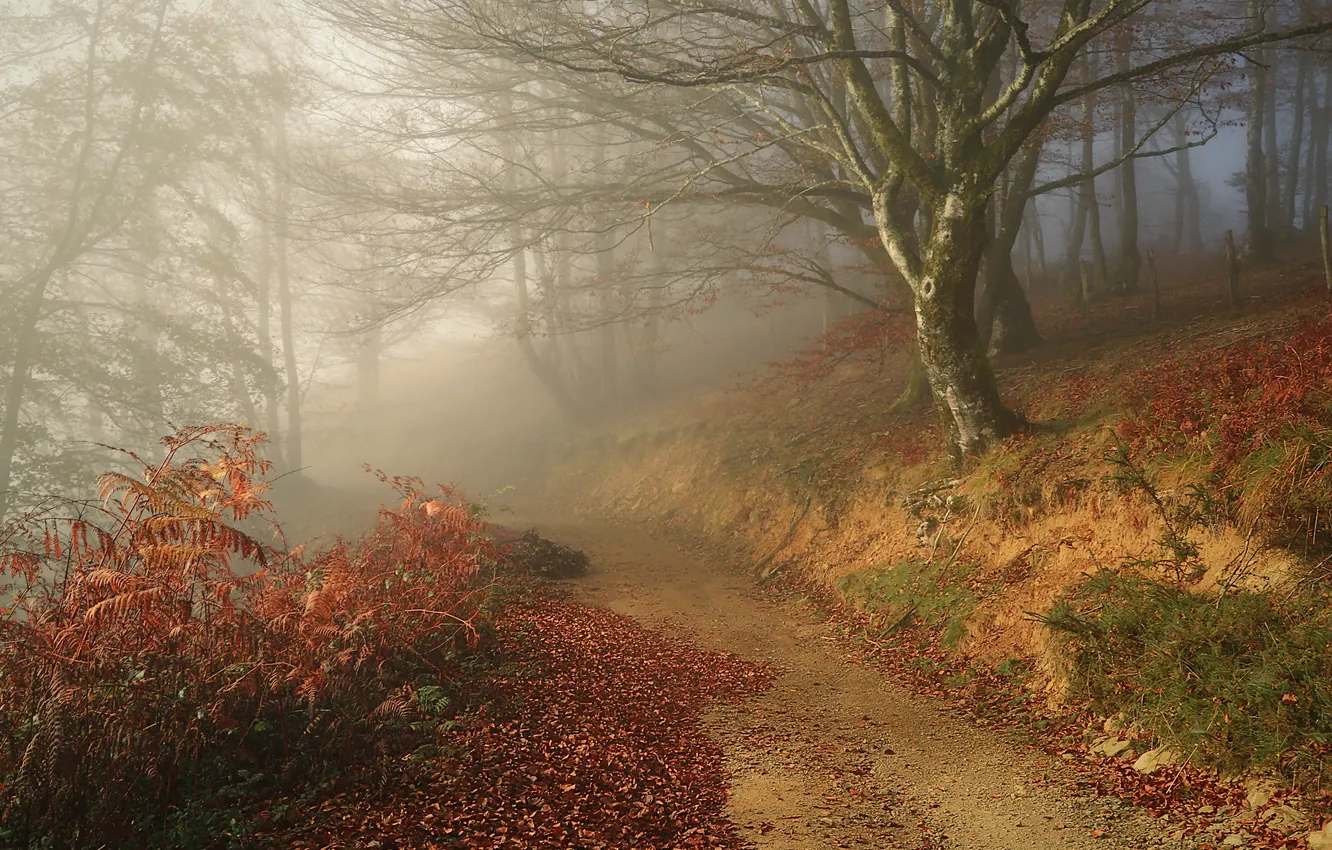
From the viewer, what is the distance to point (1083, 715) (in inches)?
229

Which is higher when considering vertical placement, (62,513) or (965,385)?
(965,385)

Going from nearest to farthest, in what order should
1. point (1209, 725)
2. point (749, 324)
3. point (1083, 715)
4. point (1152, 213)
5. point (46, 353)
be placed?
1. point (1209, 725)
2. point (1083, 715)
3. point (46, 353)
4. point (749, 324)
5. point (1152, 213)

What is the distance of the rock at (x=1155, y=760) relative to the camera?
489cm

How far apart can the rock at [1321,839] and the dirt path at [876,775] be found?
0.60 metres

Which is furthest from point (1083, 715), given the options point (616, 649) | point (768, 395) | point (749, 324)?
point (749, 324)

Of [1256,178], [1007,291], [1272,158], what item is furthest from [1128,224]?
[1272,158]

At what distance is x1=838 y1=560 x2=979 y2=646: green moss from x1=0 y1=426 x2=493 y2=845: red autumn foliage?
16.5ft

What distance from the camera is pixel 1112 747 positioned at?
210 inches

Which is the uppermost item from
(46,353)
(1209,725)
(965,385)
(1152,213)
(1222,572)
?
(1152,213)

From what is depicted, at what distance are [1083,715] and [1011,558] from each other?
251 centimetres

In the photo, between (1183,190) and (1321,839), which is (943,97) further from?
(1183,190)

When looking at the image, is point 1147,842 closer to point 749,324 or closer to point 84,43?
point 84,43

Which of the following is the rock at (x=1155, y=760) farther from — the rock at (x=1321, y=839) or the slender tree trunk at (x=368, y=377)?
the slender tree trunk at (x=368, y=377)

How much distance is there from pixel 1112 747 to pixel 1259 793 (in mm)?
1067
